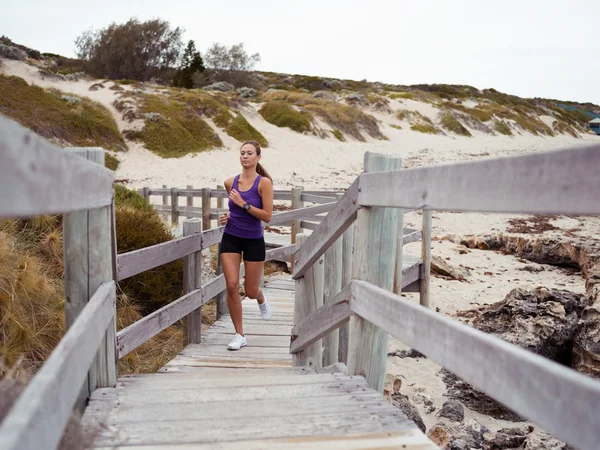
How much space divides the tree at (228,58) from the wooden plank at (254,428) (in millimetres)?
54313

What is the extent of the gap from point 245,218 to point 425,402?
2253 millimetres

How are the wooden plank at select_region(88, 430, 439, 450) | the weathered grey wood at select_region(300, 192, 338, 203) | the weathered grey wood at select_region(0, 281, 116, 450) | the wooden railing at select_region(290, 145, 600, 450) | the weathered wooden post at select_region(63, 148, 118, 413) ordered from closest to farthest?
1. the weathered grey wood at select_region(0, 281, 116, 450)
2. the wooden railing at select_region(290, 145, 600, 450)
3. the wooden plank at select_region(88, 430, 439, 450)
4. the weathered wooden post at select_region(63, 148, 118, 413)
5. the weathered grey wood at select_region(300, 192, 338, 203)

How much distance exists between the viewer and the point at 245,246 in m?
4.76

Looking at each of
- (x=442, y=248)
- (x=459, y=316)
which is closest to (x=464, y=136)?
(x=442, y=248)

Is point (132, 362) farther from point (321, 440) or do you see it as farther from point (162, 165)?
point (162, 165)

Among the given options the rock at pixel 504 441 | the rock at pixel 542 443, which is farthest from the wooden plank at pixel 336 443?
the rock at pixel 504 441

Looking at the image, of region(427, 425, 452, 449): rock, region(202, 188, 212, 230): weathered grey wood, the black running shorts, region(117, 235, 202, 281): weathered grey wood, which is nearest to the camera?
region(117, 235, 202, 281): weathered grey wood

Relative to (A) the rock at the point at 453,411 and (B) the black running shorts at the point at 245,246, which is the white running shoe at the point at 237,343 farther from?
(A) the rock at the point at 453,411

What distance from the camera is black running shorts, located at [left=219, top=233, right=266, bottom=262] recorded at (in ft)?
15.5

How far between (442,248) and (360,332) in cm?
994

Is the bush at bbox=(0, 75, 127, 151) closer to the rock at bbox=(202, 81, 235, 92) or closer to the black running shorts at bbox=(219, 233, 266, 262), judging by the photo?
the black running shorts at bbox=(219, 233, 266, 262)

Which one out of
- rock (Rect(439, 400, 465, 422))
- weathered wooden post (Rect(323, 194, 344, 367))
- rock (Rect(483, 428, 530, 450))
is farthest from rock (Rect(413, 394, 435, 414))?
weathered wooden post (Rect(323, 194, 344, 367))

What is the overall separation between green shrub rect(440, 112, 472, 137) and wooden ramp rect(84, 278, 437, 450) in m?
43.1

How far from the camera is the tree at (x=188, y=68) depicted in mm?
42031
